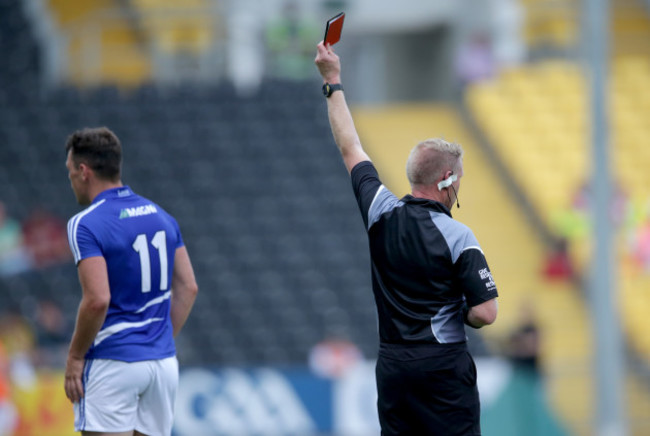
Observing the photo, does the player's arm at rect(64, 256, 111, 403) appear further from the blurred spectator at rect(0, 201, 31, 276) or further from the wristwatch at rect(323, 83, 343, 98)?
the blurred spectator at rect(0, 201, 31, 276)

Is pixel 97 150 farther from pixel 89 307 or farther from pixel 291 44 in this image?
pixel 291 44

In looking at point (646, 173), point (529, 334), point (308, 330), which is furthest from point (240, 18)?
point (529, 334)

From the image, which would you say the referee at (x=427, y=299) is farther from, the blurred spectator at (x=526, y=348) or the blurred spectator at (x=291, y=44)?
the blurred spectator at (x=291, y=44)

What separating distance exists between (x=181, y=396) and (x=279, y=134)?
6887mm

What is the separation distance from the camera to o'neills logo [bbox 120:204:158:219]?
4691 mm

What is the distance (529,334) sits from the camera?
11594 mm

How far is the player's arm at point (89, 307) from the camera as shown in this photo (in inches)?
175

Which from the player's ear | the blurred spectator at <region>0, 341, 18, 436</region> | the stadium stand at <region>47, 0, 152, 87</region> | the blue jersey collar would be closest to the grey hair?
the blue jersey collar

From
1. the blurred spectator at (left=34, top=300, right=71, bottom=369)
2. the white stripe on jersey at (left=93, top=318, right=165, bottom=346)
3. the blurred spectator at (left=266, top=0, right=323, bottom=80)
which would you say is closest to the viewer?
the white stripe on jersey at (left=93, top=318, right=165, bottom=346)

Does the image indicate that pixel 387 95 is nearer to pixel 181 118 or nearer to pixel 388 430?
pixel 181 118

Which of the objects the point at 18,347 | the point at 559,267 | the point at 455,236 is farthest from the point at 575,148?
the point at 455,236

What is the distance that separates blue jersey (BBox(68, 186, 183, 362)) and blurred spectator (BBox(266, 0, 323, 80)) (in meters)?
12.6

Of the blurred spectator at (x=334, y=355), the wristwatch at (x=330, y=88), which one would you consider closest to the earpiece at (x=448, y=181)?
the wristwatch at (x=330, y=88)

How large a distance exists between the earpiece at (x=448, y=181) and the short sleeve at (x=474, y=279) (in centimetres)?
30
